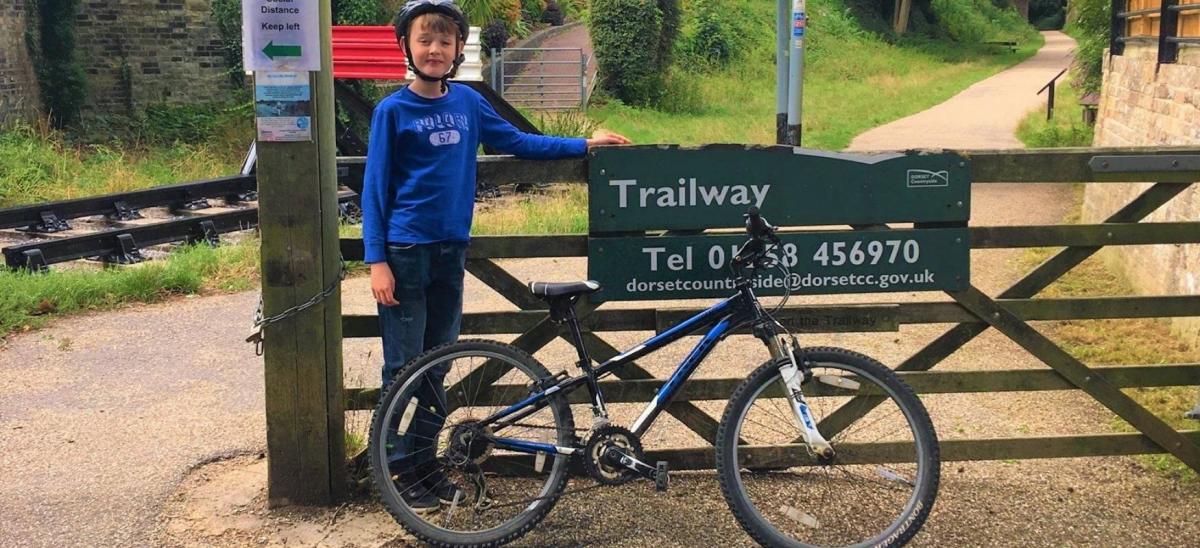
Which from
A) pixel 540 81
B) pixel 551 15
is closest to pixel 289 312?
pixel 540 81

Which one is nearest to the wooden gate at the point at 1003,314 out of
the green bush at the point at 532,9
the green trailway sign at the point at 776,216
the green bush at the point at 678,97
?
the green trailway sign at the point at 776,216

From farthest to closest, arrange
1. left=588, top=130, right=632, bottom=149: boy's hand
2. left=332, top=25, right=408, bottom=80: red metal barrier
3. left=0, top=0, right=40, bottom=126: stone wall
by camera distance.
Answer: left=0, top=0, right=40, bottom=126: stone wall, left=332, top=25, right=408, bottom=80: red metal barrier, left=588, top=130, right=632, bottom=149: boy's hand

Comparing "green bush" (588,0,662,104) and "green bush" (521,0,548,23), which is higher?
"green bush" (521,0,548,23)

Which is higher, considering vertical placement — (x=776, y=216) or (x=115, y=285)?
(x=776, y=216)

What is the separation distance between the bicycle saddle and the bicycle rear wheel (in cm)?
24

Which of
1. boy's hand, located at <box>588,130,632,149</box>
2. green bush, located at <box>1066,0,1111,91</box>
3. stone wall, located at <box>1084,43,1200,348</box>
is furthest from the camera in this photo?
green bush, located at <box>1066,0,1111,91</box>

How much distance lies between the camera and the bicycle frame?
411cm

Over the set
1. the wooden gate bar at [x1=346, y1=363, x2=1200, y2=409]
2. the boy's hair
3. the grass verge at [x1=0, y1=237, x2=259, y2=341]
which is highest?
the boy's hair

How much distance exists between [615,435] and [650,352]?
31 centimetres

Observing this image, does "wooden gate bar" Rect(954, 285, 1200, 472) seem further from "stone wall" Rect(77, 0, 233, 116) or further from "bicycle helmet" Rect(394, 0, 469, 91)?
"stone wall" Rect(77, 0, 233, 116)

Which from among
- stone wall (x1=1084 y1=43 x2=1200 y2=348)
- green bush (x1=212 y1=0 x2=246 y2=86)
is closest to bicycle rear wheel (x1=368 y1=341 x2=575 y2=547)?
stone wall (x1=1084 y1=43 x2=1200 y2=348)

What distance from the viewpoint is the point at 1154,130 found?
8742mm

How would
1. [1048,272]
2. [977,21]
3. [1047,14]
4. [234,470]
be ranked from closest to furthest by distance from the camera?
[1048,272] < [234,470] < [977,21] < [1047,14]

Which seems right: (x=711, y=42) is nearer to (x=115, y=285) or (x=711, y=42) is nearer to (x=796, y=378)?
(x=115, y=285)
